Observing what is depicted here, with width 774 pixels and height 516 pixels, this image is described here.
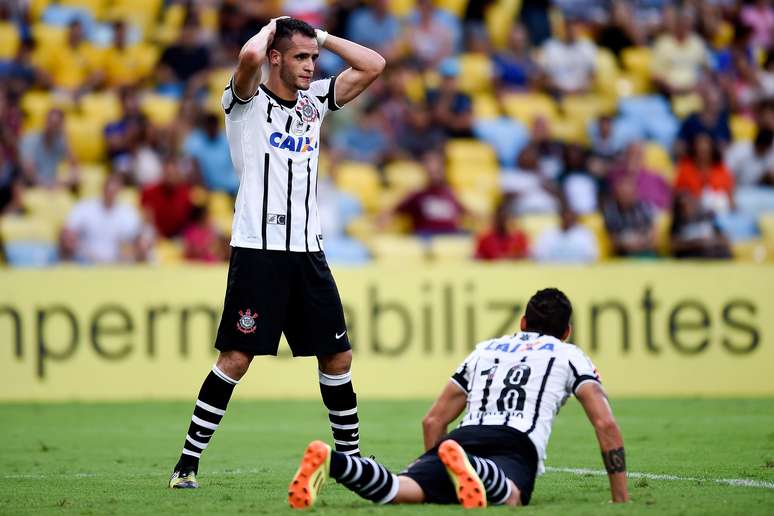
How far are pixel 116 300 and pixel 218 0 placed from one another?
6507 millimetres

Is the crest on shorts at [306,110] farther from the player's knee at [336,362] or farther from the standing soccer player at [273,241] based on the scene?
the player's knee at [336,362]

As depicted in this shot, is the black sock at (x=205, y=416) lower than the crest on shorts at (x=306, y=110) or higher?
lower

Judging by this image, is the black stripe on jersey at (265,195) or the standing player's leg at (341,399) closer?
the black stripe on jersey at (265,195)

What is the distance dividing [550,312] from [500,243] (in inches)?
371

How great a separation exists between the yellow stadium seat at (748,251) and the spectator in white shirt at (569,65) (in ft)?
12.8

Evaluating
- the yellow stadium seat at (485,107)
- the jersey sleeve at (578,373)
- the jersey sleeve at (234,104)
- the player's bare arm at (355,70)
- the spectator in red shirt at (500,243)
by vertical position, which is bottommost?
the jersey sleeve at (578,373)

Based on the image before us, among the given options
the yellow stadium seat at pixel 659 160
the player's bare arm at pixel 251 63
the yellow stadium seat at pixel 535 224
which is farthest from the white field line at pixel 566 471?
the yellow stadium seat at pixel 659 160

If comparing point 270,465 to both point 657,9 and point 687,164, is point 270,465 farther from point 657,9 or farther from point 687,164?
point 657,9

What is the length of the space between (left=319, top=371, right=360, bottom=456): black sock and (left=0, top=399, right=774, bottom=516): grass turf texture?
0.88 feet

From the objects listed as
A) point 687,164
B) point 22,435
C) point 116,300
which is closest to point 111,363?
point 116,300

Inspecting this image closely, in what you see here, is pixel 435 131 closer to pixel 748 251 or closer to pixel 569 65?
pixel 569 65

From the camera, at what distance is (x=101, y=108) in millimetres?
17844

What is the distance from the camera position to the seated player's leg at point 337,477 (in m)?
6.07

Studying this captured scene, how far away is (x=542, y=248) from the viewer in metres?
16.4
